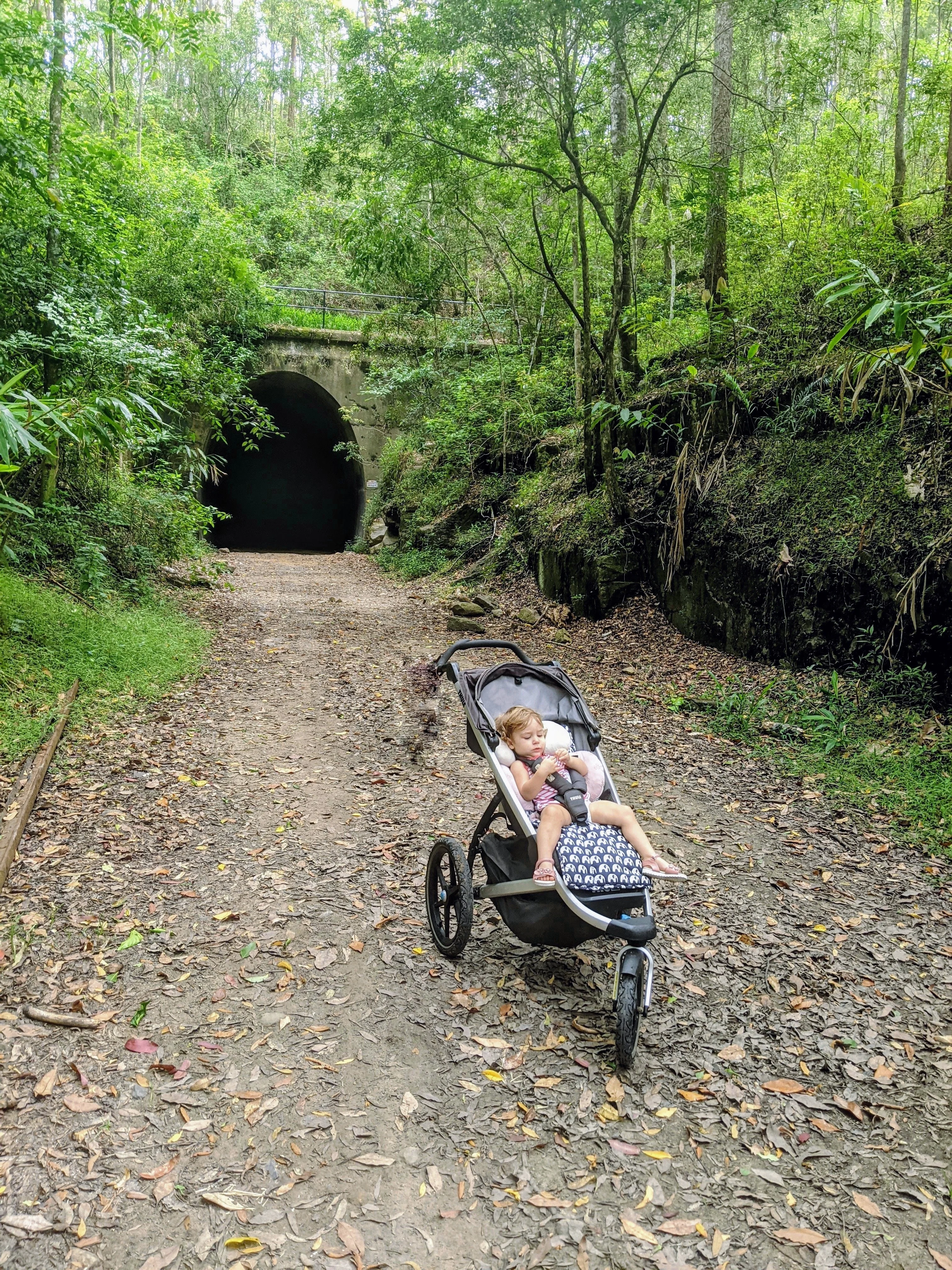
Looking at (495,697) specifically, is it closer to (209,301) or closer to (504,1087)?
(504,1087)

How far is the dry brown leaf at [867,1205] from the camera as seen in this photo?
8.19 ft

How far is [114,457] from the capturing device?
10.3 metres

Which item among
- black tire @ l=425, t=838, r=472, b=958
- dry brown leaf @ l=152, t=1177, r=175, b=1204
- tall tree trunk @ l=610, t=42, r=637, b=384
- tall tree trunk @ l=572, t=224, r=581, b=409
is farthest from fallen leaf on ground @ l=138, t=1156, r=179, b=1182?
tall tree trunk @ l=572, t=224, r=581, b=409

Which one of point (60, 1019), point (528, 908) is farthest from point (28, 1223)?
point (528, 908)

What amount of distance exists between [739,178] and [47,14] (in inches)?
549

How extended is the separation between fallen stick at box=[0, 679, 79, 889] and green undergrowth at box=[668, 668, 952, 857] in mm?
5134

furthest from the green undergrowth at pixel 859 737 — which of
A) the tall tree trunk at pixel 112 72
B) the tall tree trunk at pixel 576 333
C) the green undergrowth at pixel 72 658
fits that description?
the tall tree trunk at pixel 112 72

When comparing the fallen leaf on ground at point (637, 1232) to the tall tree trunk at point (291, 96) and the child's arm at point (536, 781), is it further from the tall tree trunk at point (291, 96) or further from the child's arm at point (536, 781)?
the tall tree trunk at point (291, 96)

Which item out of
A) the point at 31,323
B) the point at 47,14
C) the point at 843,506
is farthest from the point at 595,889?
the point at 47,14

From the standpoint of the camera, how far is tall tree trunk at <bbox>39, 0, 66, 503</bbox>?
7055mm

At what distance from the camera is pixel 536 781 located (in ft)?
11.5

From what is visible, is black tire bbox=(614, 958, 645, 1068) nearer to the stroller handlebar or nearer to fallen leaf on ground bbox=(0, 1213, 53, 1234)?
the stroller handlebar

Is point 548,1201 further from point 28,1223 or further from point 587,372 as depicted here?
point 587,372

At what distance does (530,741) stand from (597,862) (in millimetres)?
657
